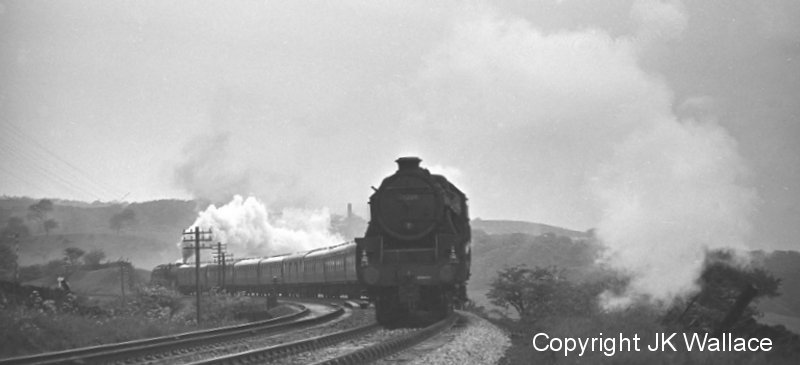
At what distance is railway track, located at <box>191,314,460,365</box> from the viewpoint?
12918 mm

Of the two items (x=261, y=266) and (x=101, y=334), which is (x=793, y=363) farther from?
(x=261, y=266)

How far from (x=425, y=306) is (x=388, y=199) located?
290 cm

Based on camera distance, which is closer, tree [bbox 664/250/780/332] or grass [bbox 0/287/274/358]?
tree [bbox 664/250/780/332]

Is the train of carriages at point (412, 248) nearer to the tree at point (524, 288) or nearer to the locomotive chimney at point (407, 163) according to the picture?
the locomotive chimney at point (407, 163)

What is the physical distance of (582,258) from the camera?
336 ft

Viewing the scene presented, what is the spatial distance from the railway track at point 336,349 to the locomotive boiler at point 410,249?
1.41 m

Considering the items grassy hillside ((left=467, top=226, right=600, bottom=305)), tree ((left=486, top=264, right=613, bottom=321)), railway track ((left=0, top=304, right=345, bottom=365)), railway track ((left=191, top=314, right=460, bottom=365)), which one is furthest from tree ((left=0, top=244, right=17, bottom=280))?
railway track ((left=191, top=314, right=460, bottom=365))

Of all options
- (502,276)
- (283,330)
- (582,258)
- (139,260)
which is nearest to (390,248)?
(283,330)

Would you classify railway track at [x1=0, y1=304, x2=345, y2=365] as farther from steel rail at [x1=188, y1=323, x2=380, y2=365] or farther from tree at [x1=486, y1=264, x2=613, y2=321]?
tree at [x1=486, y1=264, x2=613, y2=321]

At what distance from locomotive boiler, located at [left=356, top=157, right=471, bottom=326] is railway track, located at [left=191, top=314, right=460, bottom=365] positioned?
1.41 meters

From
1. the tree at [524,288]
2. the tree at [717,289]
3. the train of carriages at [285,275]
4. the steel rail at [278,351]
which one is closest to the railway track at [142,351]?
the steel rail at [278,351]

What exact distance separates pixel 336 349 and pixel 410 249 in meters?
5.10

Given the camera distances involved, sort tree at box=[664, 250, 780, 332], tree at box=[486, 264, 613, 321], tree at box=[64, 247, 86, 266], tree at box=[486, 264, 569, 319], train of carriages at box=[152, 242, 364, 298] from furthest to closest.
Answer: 1. tree at box=[64, 247, 86, 266]
2. train of carriages at box=[152, 242, 364, 298]
3. tree at box=[486, 264, 569, 319]
4. tree at box=[486, 264, 613, 321]
5. tree at box=[664, 250, 780, 332]

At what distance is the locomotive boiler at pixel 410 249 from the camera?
19844mm
